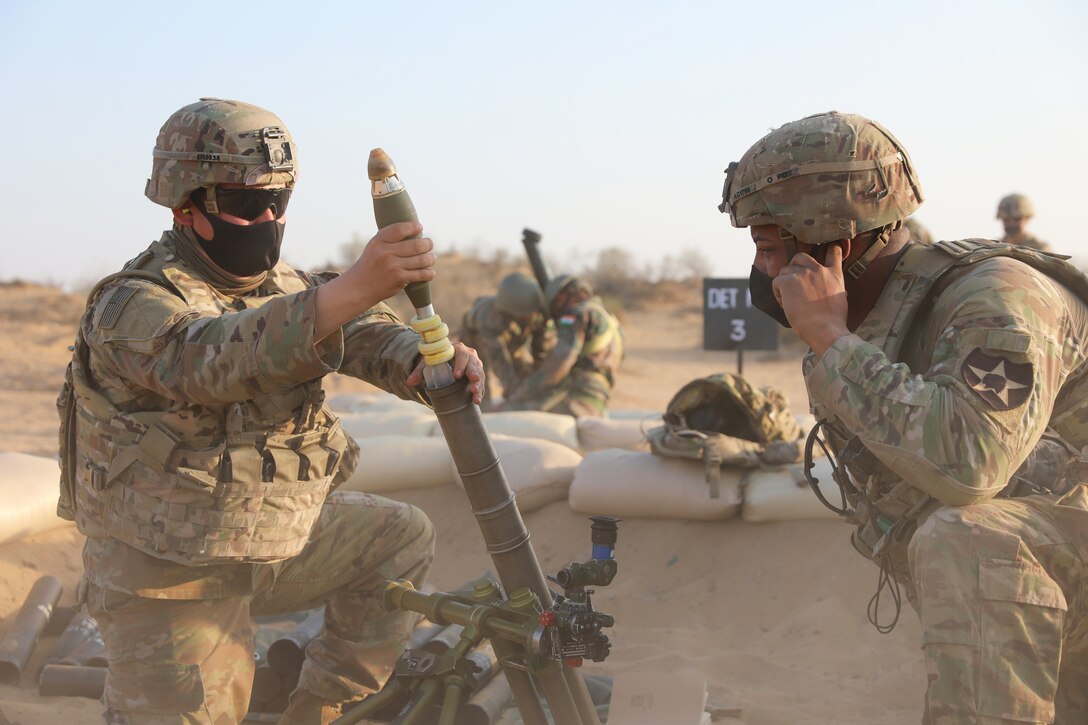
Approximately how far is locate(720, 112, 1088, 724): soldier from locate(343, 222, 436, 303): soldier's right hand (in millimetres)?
845

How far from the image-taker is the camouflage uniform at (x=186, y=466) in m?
2.92

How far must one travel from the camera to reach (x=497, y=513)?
303cm

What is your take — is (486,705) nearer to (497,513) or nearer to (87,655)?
(497,513)

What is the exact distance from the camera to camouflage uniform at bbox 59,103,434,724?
2918 millimetres

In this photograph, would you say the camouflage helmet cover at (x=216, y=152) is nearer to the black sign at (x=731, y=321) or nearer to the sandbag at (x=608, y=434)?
the sandbag at (x=608, y=434)

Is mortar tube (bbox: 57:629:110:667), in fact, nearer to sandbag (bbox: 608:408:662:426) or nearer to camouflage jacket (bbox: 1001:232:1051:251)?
sandbag (bbox: 608:408:662:426)

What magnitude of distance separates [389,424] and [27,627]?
3.12 meters

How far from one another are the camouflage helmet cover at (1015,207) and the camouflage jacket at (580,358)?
380cm

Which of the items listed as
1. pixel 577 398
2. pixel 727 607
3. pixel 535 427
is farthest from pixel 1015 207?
pixel 727 607

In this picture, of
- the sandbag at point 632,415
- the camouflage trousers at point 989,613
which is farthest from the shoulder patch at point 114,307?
the sandbag at point 632,415

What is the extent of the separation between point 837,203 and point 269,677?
2.61m

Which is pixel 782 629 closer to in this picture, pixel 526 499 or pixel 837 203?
pixel 526 499

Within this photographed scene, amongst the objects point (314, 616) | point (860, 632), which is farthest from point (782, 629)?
point (314, 616)

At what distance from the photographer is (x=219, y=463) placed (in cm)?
311
